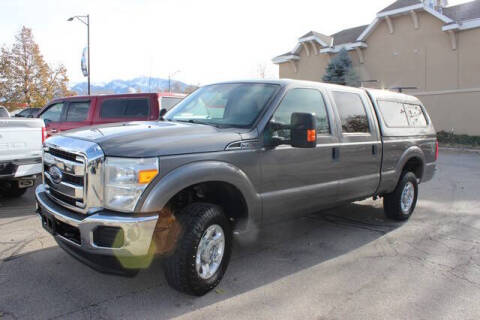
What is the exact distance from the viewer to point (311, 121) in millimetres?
3652

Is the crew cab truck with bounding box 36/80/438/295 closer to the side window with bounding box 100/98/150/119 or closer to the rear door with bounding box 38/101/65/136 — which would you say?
the side window with bounding box 100/98/150/119

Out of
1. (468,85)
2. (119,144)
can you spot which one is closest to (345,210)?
(119,144)

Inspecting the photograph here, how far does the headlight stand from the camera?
303 centimetres

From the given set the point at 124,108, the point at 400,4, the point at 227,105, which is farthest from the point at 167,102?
the point at 400,4

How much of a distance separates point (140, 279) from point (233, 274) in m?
0.89

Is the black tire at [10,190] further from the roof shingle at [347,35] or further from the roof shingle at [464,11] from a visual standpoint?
the roof shingle at [347,35]

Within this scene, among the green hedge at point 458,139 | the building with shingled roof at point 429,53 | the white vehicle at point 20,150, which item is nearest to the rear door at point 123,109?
the white vehicle at point 20,150

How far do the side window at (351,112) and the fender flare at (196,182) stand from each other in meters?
1.72

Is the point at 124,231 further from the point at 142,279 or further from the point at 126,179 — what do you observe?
the point at 142,279

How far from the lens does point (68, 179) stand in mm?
3400

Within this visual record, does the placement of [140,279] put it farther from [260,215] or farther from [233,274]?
[260,215]

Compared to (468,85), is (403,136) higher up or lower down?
lower down

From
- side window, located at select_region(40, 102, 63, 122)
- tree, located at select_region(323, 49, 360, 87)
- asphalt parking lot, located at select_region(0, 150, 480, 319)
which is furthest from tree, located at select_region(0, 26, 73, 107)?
asphalt parking lot, located at select_region(0, 150, 480, 319)

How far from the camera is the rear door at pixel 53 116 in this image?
32.0ft
